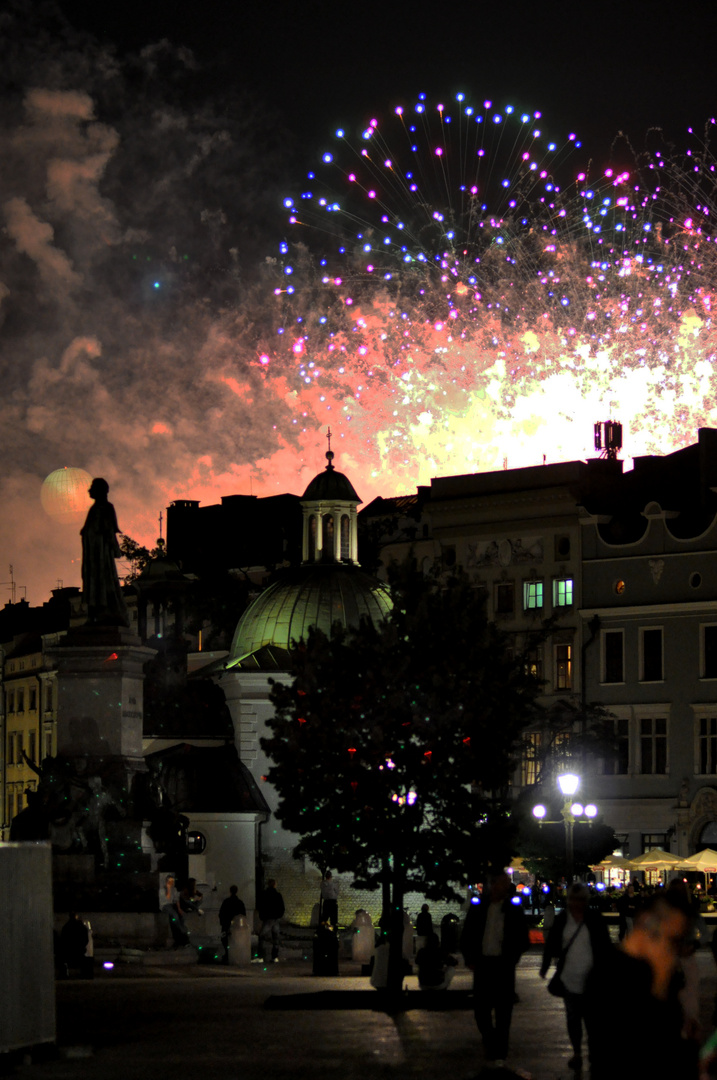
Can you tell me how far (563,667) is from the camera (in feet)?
265

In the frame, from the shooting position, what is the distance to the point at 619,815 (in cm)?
7675

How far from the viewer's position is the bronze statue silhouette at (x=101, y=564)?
42469mm

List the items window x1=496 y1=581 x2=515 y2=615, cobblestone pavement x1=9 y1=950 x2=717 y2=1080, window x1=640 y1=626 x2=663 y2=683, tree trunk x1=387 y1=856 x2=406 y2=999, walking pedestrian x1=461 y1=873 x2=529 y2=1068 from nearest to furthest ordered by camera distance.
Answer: walking pedestrian x1=461 y1=873 x2=529 y2=1068
cobblestone pavement x1=9 y1=950 x2=717 y2=1080
tree trunk x1=387 y1=856 x2=406 y2=999
window x1=640 y1=626 x2=663 y2=683
window x1=496 y1=581 x2=515 y2=615

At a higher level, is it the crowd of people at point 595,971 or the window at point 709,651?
the window at point 709,651

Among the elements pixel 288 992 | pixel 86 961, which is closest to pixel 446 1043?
pixel 288 992

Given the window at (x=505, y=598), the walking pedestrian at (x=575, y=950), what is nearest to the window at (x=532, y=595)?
the window at (x=505, y=598)

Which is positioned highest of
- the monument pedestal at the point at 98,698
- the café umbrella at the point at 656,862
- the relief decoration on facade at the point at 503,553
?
the relief decoration on facade at the point at 503,553

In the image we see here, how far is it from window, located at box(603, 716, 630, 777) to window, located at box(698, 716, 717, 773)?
9.86 feet

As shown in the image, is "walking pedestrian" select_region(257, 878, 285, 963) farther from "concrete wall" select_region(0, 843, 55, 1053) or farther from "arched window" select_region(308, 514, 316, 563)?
"arched window" select_region(308, 514, 316, 563)

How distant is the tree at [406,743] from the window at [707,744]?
102ft

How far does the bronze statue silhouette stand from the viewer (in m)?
42.5

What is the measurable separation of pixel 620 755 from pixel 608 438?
14369 mm

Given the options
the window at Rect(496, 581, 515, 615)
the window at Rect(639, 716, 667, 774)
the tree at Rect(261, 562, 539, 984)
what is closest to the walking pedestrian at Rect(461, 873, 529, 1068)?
the tree at Rect(261, 562, 539, 984)

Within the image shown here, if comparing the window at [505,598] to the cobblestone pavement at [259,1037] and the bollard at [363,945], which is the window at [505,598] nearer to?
the bollard at [363,945]
